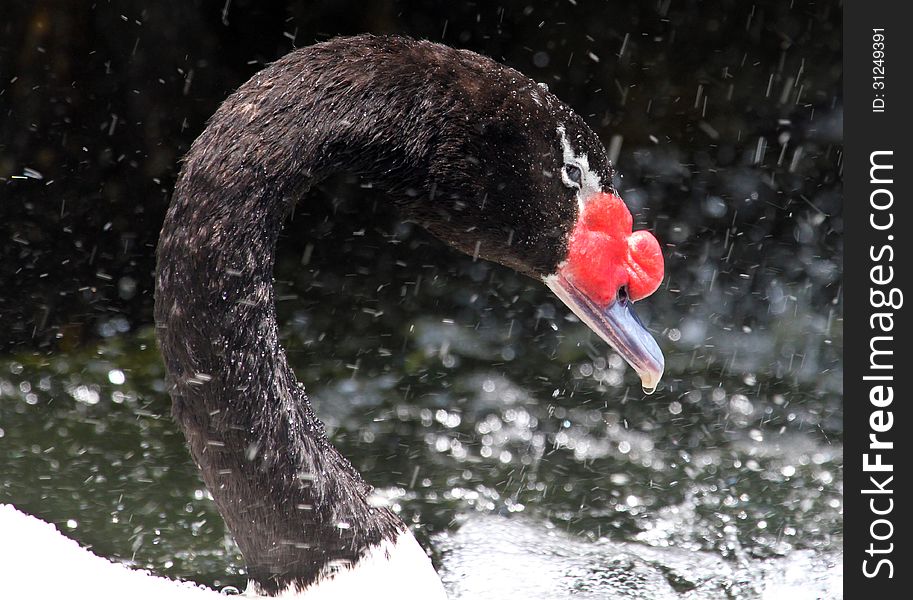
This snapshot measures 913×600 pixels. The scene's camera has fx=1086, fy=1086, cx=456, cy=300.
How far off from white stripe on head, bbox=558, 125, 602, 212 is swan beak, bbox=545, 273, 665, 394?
0.78 feet

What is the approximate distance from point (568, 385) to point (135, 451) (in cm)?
193

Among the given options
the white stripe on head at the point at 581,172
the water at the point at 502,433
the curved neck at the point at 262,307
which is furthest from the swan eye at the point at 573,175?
the water at the point at 502,433

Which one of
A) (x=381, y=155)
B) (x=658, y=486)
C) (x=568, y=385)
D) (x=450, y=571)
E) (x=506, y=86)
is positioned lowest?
(x=450, y=571)

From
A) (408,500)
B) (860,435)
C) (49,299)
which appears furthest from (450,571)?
(49,299)

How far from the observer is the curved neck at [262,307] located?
229 cm

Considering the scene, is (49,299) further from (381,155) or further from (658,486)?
(381,155)

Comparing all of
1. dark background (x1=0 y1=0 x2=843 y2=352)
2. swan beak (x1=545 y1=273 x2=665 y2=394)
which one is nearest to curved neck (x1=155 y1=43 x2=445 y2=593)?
swan beak (x1=545 y1=273 x2=665 y2=394)

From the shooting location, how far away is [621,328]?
9.40ft

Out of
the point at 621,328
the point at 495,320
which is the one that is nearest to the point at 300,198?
the point at 621,328

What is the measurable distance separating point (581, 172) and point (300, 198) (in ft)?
2.42

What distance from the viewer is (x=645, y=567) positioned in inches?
148

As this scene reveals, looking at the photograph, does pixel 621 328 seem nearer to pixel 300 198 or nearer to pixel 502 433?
pixel 300 198

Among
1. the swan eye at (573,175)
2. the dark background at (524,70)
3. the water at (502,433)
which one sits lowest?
the water at (502,433)

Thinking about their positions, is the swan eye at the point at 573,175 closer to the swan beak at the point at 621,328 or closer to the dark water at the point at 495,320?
the swan beak at the point at 621,328
